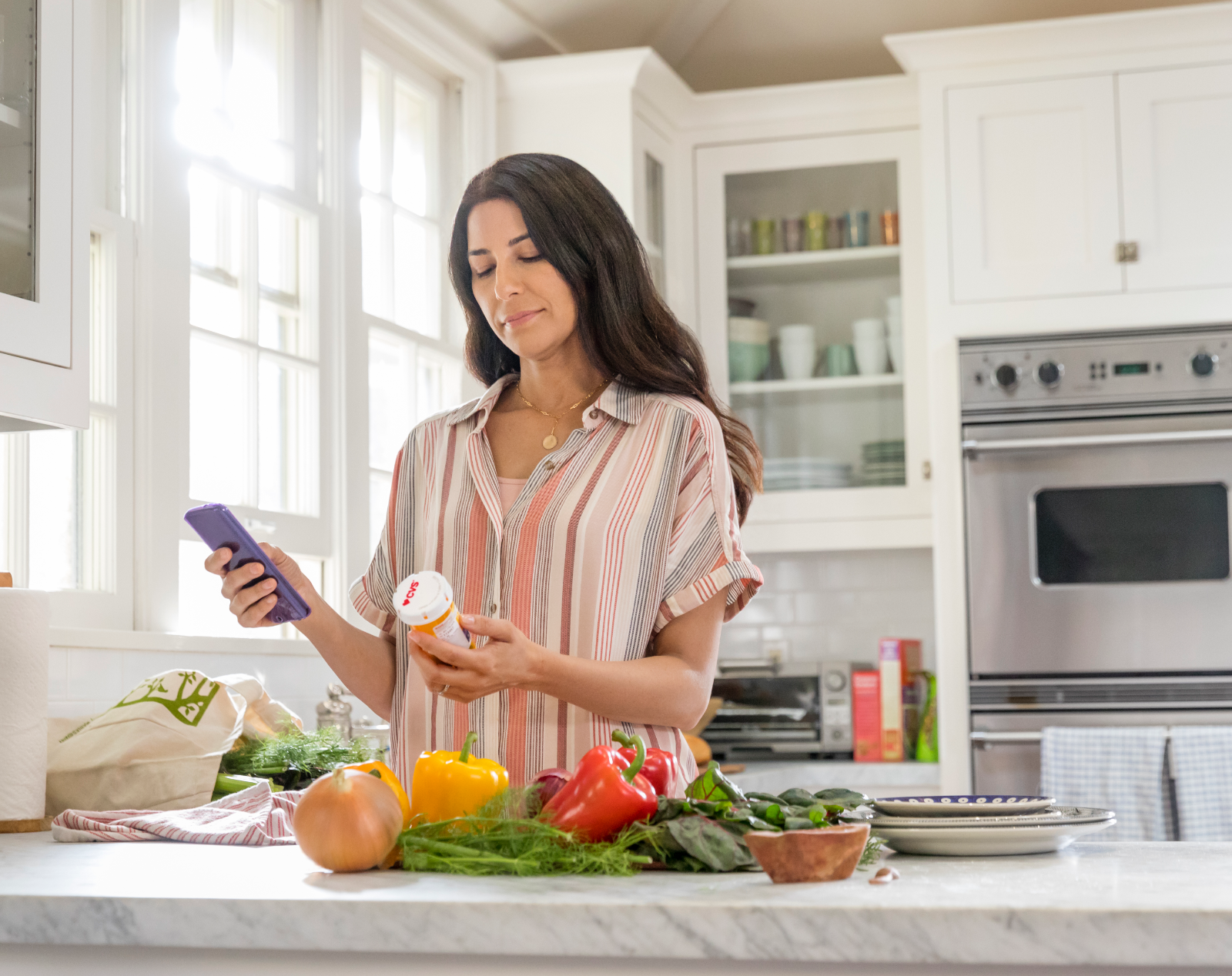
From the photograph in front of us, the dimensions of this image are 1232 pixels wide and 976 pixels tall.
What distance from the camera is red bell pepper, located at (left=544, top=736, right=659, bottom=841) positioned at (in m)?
1.15

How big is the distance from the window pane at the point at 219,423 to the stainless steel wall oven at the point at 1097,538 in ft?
5.42

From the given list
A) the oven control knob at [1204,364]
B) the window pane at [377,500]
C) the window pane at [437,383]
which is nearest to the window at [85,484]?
the window pane at [377,500]

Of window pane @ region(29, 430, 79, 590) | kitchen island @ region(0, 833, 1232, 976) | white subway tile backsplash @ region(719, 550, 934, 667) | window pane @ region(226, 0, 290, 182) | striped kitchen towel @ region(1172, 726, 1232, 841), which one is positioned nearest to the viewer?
kitchen island @ region(0, 833, 1232, 976)

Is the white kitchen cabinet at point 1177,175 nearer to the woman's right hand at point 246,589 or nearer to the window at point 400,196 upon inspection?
the window at point 400,196

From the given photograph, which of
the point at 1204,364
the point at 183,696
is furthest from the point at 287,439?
the point at 1204,364

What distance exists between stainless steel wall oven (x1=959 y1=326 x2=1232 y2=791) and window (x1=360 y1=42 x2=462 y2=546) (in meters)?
1.32

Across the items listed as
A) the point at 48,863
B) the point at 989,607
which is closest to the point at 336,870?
the point at 48,863

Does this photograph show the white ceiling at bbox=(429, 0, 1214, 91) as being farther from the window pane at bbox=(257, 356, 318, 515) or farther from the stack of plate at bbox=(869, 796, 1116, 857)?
the stack of plate at bbox=(869, 796, 1116, 857)

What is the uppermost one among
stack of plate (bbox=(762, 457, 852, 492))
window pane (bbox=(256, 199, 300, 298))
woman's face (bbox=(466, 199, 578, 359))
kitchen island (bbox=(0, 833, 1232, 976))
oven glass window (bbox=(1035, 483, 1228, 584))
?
window pane (bbox=(256, 199, 300, 298))

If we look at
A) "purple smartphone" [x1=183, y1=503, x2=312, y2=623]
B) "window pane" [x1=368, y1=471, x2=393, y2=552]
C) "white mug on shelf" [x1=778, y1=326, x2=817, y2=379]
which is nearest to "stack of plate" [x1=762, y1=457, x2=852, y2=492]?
"white mug on shelf" [x1=778, y1=326, x2=817, y2=379]

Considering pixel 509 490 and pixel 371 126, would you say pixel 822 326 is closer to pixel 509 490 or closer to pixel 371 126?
pixel 371 126

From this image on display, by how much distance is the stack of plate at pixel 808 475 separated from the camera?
3861 millimetres

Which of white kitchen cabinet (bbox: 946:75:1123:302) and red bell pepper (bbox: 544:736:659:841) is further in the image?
white kitchen cabinet (bbox: 946:75:1123:302)

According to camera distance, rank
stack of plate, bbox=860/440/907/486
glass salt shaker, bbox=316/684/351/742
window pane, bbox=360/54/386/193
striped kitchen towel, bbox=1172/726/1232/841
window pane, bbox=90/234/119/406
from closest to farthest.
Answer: window pane, bbox=90/234/119/406, glass salt shaker, bbox=316/684/351/742, striped kitchen towel, bbox=1172/726/1232/841, window pane, bbox=360/54/386/193, stack of plate, bbox=860/440/907/486
